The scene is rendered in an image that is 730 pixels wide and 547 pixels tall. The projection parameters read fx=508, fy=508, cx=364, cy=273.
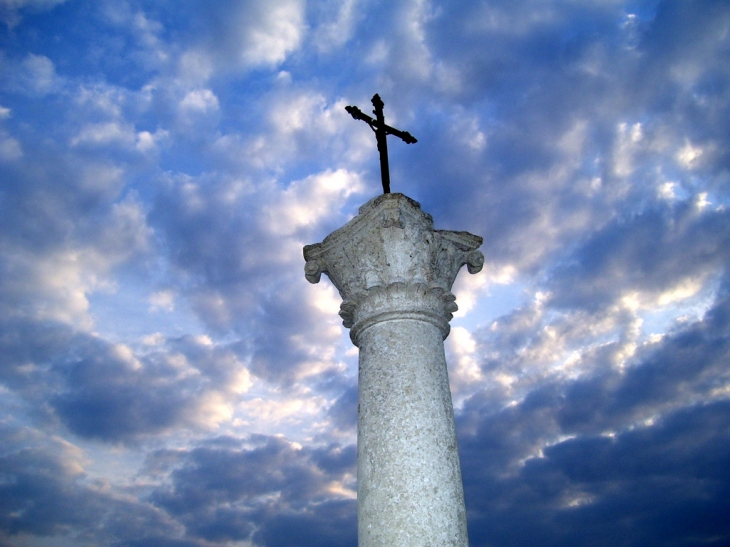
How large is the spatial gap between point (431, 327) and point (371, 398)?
125cm

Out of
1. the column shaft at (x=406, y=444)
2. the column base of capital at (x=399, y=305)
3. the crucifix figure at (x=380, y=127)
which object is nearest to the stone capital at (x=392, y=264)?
the column base of capital at (x=399, y=305)

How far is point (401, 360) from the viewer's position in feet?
20.0

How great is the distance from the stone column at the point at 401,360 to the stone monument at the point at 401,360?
0.01 meters

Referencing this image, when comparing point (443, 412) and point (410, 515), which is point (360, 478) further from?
point (443, 412)

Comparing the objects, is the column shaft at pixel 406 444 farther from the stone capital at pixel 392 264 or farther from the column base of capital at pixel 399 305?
the stone capital at pixel 392 264

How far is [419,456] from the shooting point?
550cm

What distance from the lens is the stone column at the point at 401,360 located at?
17.4 ft

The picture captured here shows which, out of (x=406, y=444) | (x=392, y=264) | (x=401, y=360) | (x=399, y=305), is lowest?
(x=406, y=444)

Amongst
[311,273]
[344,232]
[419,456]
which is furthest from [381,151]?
[419,456]

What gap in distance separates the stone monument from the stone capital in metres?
0.01

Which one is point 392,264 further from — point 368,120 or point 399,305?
point 368,120

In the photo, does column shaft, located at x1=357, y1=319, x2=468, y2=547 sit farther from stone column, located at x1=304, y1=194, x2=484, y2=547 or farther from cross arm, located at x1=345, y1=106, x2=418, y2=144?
cross arm, located at x1=345, y1=106, x2=418, y2=144

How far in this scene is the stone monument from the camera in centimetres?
532

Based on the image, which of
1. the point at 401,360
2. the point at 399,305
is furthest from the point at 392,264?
the point at 401,360
